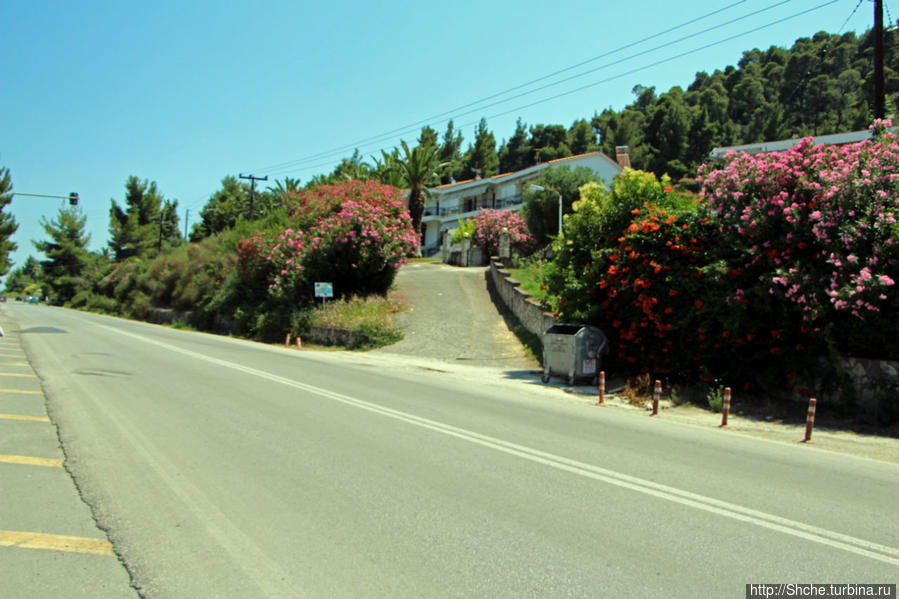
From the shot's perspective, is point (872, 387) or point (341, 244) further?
point (341, 244)

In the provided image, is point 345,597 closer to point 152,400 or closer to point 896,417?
point 152,400

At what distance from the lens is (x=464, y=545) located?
14.9 ft

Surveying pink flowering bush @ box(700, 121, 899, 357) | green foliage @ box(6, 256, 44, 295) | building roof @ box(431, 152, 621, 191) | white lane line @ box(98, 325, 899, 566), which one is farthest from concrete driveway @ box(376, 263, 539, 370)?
green foliage @ box(6, 256, 44, 295)

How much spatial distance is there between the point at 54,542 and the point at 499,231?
3692 cm

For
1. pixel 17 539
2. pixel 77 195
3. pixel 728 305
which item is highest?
pixel 77 195

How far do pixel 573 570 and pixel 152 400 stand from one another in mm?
→ 8663

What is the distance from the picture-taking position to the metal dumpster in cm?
1553

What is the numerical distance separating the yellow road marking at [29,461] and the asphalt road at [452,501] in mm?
260

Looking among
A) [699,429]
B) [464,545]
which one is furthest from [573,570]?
[699,429]

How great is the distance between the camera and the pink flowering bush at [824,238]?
1066cm

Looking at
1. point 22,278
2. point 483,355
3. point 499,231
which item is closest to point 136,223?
point 499,231

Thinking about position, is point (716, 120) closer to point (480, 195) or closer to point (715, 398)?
point (480, 195)

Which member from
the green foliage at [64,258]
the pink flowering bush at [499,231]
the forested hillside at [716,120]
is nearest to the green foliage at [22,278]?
the green foliage at [64,258]

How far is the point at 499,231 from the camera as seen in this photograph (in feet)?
133
